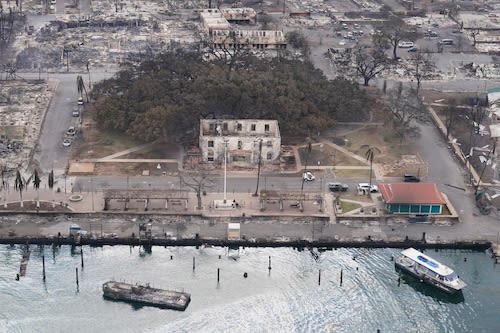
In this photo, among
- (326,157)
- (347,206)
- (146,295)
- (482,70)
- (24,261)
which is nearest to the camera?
(146,295)

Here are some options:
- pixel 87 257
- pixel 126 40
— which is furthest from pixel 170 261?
pixel 126 40

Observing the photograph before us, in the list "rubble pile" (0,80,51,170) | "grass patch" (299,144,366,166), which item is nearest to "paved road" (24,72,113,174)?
"rubble pile" (0,80,51,170)

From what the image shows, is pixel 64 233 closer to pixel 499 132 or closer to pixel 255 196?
pixel 255 196

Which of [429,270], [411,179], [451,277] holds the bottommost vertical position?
[451,277]

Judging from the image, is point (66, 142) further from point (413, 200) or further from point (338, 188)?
point (413, 200)

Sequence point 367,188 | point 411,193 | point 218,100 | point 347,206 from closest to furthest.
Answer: point 411,193
point 347,206
point 367,188
point 218,100

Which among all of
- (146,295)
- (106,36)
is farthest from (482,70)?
(146,295)
